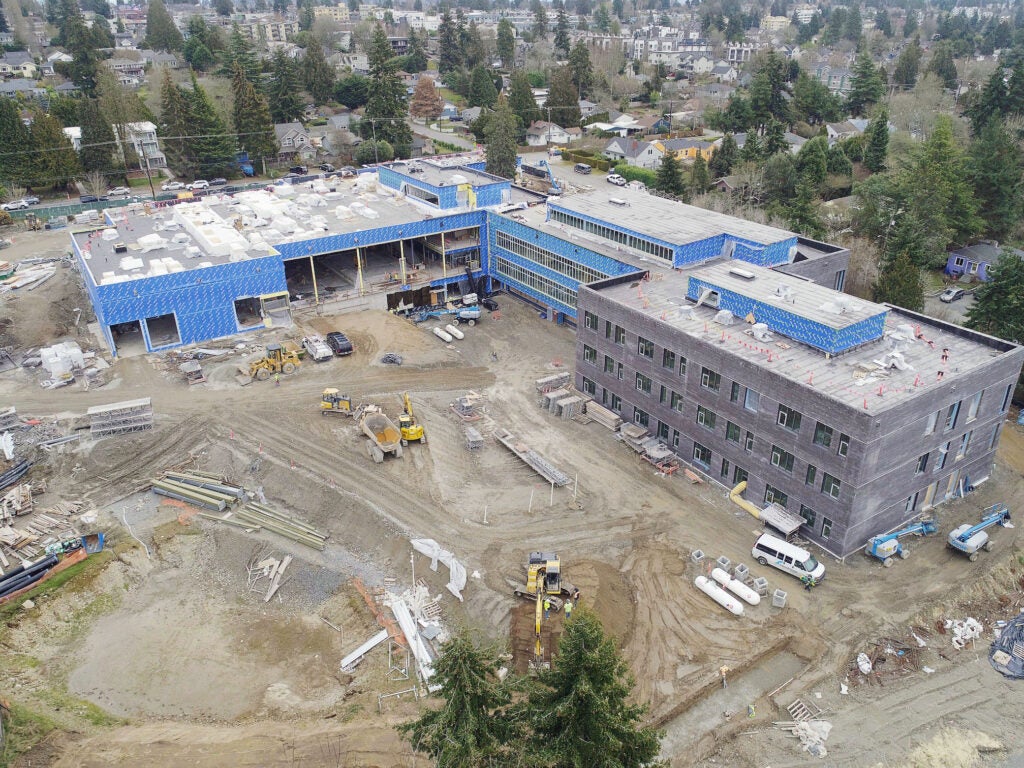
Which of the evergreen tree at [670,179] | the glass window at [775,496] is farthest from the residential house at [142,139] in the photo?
the glass window at [775,496]

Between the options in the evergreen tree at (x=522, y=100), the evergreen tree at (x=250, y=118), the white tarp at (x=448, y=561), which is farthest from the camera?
the evergreen tree at (x=522, y=100)

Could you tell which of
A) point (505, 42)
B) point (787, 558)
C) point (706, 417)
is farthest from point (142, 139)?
point (787, 558)

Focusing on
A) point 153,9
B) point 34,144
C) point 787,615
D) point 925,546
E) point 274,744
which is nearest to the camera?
point 274,744

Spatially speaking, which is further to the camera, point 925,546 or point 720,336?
point 720,336

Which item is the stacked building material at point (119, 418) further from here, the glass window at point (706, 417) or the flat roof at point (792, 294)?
the flat roof at point (792, 294)

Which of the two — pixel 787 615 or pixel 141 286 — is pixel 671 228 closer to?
pixel 787 615

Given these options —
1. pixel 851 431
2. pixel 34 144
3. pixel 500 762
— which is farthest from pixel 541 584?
pixel 34 144
